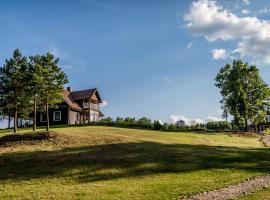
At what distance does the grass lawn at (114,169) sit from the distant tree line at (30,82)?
480 inches

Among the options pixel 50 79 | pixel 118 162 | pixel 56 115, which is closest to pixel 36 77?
pixel 50 79

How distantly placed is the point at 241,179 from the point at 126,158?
9403mm

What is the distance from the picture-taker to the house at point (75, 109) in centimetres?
7025

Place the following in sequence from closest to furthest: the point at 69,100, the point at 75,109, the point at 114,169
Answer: the point at 114,169
the point at 75,109
the point at 69,100

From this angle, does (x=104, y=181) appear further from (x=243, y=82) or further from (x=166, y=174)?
(x=243, y=82)

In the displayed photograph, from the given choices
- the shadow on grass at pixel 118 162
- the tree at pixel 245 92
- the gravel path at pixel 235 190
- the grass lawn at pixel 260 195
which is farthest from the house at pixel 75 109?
the grass lawn at pixel 260 195

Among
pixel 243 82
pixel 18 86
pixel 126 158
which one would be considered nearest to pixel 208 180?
pixel 126 158

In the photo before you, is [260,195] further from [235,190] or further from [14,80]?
[14,80]

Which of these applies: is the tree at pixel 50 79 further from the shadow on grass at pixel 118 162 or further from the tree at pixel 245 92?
the tree at pixel 245 92

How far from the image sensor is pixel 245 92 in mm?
81375

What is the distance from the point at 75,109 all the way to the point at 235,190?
5580 centimetres

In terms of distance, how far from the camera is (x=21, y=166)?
1040 inches

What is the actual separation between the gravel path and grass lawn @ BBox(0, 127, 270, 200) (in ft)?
2.46

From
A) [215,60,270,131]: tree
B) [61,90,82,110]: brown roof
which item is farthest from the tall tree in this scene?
[215,60,270,131]: tree
